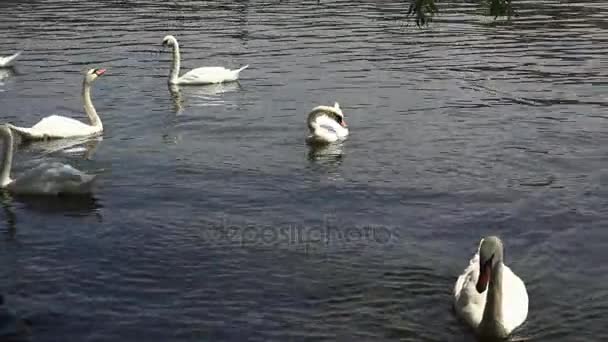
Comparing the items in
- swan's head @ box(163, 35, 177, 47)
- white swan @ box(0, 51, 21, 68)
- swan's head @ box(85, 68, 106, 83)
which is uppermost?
swan's head @ box(163, 35, 177, 47)

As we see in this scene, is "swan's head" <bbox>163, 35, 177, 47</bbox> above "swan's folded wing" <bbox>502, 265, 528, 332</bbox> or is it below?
above

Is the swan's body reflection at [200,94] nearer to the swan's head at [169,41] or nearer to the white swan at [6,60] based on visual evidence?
the swan's head at [169,41]

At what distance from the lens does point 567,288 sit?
41.5 feet

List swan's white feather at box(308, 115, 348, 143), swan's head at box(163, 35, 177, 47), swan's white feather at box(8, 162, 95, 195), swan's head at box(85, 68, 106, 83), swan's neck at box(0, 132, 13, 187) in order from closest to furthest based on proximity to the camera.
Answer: swan's white feather at box(8, 162, 95, 195)
swan's neck at box(0, 132, 13, 187)
swan's white feather at box(308, 115, 348, 143)
swan's head at box(85, 68, 106, 83)
swan's head at box(163, 35, 177, 47)

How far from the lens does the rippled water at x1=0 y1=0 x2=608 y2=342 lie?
11.9m

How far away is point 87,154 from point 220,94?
7538 millimetres

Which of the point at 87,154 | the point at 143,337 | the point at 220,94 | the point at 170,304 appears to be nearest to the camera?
the point at 143,337

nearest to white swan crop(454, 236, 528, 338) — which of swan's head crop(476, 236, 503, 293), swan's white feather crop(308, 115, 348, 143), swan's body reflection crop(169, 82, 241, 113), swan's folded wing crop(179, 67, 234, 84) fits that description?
swan's head crop(476, 236, 503, 293)

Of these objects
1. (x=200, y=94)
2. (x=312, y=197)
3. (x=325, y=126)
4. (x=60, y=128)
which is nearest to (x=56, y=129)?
(x=60, y=128)

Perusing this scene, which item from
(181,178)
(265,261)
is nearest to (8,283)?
(265,261)

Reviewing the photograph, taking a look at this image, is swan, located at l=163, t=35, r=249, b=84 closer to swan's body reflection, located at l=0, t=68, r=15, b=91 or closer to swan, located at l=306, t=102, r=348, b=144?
swan's body reflection, located at l=0, t=68, r=15, b=91

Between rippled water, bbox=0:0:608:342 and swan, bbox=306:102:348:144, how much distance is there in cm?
46

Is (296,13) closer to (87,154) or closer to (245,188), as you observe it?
(87,154)

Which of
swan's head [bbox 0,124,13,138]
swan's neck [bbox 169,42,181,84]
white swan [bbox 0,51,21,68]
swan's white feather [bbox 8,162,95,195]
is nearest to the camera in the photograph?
swan's white feather [bbox 8,162,95,195]
